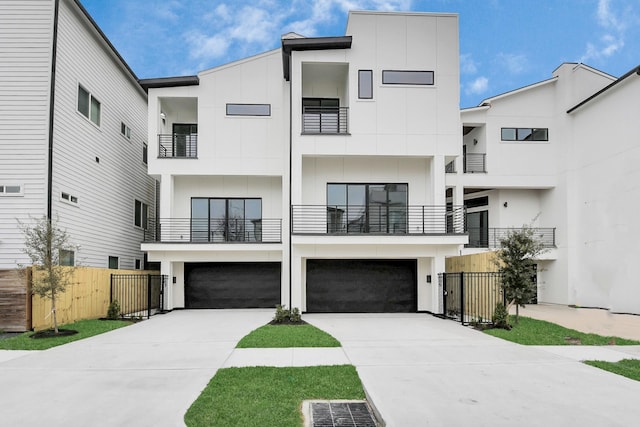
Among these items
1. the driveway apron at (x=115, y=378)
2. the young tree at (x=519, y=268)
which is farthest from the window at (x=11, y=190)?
the young tree at (x=519, y=268)

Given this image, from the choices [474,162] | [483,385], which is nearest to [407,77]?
[474,162]

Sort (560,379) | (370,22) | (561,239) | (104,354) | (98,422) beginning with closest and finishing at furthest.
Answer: (98,422), (560,379), (104,354), (370,22), (561,239)

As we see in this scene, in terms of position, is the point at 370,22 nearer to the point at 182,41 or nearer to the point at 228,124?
the point at 228,124

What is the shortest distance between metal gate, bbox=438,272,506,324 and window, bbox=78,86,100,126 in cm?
1422

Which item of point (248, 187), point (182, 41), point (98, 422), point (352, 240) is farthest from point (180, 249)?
point (182, 41)

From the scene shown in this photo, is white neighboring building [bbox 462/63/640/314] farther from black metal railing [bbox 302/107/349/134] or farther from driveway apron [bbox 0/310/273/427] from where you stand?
driveway apron [bbox 0/310/273/427]

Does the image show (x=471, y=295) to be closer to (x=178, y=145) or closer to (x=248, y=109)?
(x=248, y=109)

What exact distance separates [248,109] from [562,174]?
14681mm

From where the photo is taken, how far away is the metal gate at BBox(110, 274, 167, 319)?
16047mm

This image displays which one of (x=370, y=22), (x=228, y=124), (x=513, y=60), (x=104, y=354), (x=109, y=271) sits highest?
(x=513, y=60)

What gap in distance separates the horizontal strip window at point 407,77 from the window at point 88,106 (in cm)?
1097

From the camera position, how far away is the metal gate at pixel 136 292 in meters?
16.0

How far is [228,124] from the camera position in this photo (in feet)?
59.7

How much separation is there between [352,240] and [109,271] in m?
8.63
